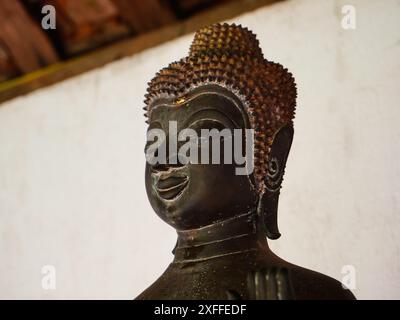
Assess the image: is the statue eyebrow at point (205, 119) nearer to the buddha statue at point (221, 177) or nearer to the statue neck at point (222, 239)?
the buddha statue at point (221, 177)

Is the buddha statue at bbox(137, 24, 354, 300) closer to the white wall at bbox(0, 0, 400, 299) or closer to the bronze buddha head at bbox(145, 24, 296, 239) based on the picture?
the bronze buddha head at bbox(145, 24, 296, 239)

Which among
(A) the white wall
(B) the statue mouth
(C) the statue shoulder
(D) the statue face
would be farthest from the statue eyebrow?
(A) the white wall

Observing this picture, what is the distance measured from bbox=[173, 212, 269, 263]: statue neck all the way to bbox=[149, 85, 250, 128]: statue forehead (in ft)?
0.67

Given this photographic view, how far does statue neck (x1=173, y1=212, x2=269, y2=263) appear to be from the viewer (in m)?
1.46

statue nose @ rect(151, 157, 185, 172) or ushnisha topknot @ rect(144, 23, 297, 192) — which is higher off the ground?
ushnisha topknot @ rect(144, 23, 297, 192)

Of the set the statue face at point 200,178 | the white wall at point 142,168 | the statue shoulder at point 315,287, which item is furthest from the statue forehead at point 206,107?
the white wall at point 142,168

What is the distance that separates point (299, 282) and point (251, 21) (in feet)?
3.88

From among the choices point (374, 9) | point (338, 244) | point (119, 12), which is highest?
point (119, 12)

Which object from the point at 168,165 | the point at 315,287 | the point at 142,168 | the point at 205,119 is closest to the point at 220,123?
the point at 205,119

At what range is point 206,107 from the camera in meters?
1.48

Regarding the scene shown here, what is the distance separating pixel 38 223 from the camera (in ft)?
8.70

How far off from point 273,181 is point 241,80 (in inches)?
9.0

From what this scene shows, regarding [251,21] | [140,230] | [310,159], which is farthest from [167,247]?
[251,21]
